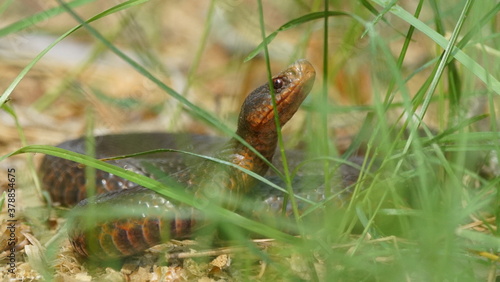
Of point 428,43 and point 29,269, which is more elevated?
point 428,43

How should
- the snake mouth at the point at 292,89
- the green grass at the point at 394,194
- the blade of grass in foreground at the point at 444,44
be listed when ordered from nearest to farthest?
the green grass at the point at 394,194
the blade of grass in foreground at the point at 444,44
the snake mouth at the point at 292,89

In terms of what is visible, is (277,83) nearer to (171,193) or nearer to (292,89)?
(292,89)

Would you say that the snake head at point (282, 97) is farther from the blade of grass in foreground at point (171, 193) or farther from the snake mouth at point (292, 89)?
the blade of grass in foreground at point (171, 193)

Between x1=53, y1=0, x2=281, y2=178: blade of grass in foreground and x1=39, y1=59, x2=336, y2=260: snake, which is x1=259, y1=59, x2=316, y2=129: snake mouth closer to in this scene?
x1=39, y1=59, x2=336, y2=260: snake

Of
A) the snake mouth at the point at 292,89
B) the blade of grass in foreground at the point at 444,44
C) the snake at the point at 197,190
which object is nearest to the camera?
the blade of grass in foreground at the point at 444,44

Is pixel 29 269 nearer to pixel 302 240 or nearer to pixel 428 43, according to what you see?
pixel 302 240

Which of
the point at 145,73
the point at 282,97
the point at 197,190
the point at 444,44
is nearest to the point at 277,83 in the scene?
the point at 282,97

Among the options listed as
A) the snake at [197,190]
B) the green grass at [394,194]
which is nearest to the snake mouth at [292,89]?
the snake at [197,190]

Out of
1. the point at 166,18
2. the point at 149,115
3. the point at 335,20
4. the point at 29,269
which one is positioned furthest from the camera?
the point at 166,18

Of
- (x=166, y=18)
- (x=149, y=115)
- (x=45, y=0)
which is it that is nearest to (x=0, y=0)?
(x=45, y=0)
